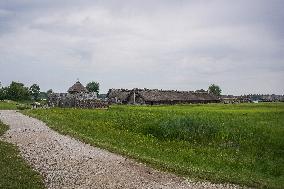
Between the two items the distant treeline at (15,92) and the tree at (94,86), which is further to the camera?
the tree at (94,86)

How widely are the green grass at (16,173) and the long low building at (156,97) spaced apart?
78.5 m

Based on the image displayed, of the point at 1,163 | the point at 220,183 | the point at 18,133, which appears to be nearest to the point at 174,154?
the point at 220,183

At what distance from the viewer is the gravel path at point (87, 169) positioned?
18.0 metres

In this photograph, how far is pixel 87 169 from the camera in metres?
20.2

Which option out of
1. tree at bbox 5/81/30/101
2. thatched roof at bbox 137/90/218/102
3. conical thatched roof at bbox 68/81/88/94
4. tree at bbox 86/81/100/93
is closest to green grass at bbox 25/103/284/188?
thatched roof at bbox 137/90/218/102

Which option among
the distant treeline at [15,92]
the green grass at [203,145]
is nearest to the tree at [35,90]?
the distant treeline at [15,92]

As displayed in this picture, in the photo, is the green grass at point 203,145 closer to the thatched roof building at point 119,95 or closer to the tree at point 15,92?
the thatched roof building at point 119,95

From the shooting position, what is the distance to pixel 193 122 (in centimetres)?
Answer: 3828

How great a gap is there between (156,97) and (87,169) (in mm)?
82754

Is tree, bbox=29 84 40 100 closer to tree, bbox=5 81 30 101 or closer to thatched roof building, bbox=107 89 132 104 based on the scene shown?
tree, bbox=5 81 30 101

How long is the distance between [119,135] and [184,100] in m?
78.0

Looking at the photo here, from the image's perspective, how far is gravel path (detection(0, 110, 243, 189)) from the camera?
1798 cm

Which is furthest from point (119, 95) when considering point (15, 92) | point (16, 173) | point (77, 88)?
point (16, 173)

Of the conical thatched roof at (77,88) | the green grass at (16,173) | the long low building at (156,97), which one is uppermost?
the conical thatched roof at (77,88)
